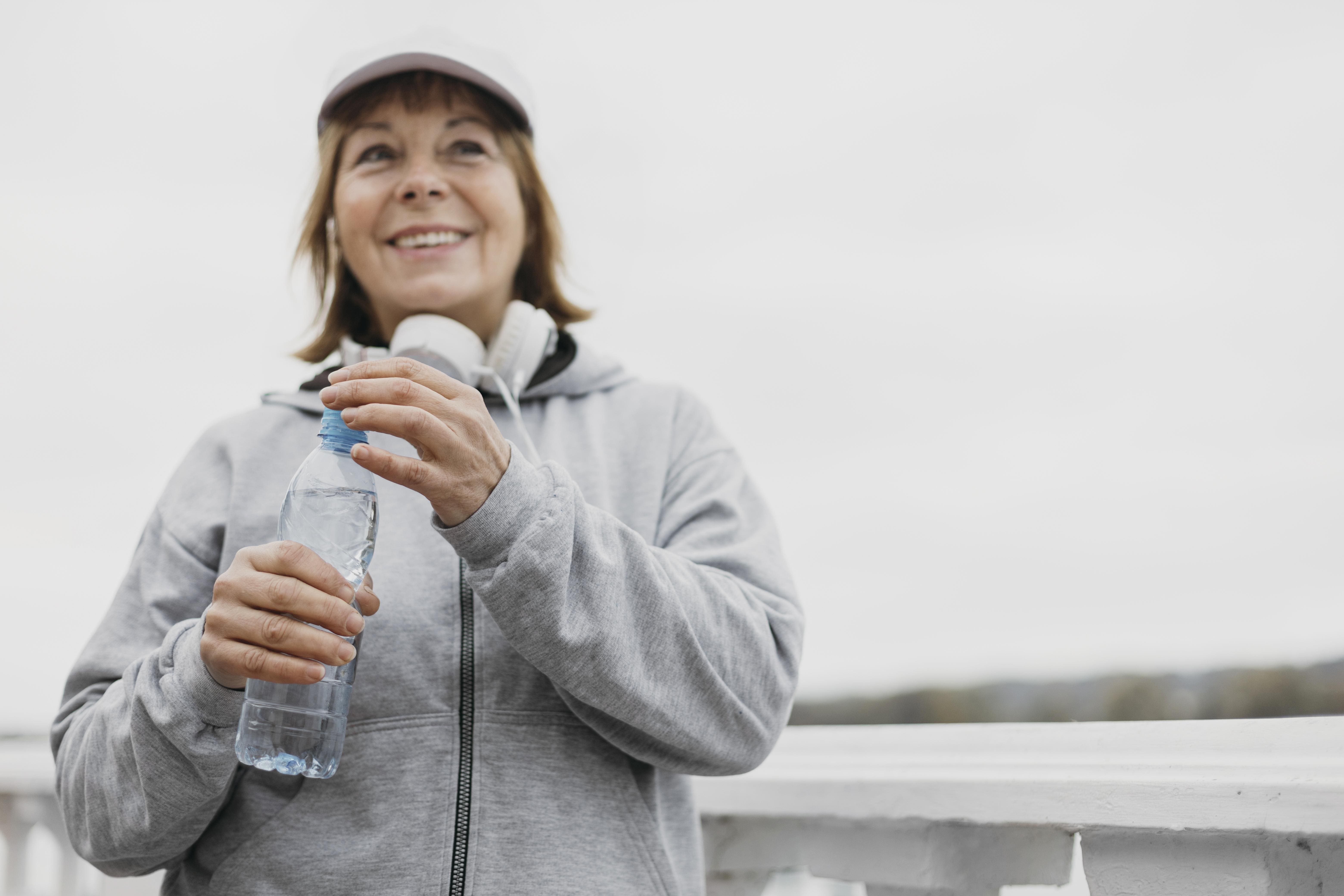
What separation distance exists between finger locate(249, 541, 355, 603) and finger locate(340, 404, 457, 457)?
0.15 m

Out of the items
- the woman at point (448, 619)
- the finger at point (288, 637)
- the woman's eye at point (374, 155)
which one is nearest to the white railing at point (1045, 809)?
the woman at point (448, 619)

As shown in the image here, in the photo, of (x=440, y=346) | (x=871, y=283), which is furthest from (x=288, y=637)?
(x=871, y=283)

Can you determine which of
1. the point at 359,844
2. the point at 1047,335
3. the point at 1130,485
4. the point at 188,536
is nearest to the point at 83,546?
the point at 188,536

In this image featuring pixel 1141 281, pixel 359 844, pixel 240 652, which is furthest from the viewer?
pixel 1141 281

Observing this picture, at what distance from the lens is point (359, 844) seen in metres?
1.17

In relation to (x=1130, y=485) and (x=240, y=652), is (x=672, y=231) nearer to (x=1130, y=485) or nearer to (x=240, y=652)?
(x=240, y=652)

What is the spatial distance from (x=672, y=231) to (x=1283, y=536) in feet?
69.3

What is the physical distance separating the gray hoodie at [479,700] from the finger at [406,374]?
10 centimetres

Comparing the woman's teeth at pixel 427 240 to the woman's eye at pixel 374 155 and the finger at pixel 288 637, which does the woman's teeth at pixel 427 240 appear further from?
the finger at pixel 288 637

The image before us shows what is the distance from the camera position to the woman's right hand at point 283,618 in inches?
37.1

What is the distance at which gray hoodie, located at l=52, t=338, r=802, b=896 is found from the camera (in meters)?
1.04

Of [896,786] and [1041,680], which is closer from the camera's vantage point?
[896,786]

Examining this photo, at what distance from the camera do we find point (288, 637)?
94 centimetres

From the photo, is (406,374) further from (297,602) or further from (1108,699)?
(1108,699)
